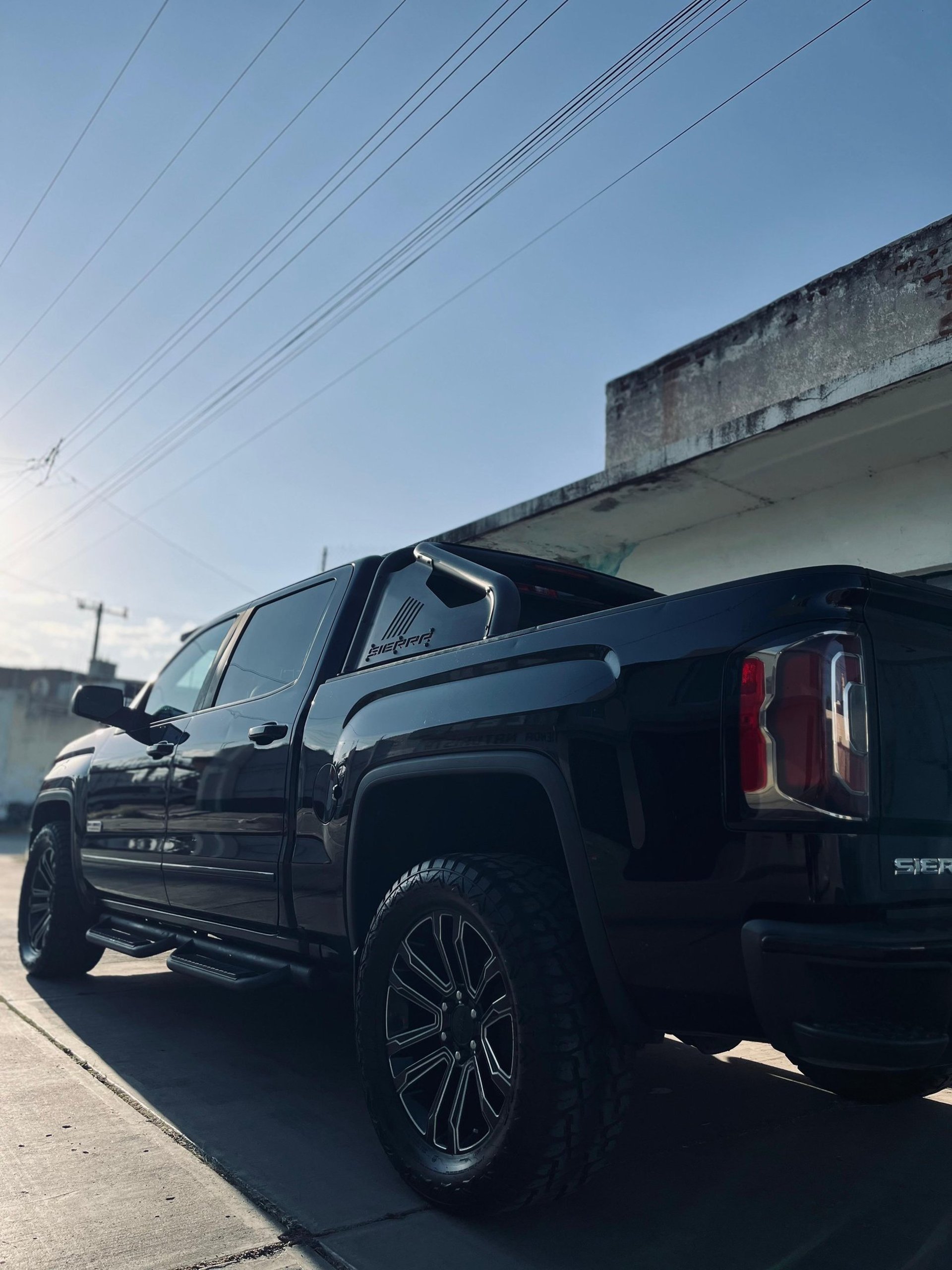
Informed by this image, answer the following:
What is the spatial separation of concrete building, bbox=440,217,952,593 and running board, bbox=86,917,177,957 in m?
4.43

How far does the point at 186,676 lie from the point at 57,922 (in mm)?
1608

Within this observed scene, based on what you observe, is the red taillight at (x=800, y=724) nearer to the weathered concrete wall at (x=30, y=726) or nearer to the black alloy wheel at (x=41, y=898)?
the black alloy wheel at (x=41, y=898)

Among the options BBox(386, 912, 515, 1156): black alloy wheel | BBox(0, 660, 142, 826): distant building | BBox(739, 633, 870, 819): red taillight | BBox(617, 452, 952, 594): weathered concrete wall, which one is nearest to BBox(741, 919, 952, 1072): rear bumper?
BBox(739, 633, 870, 819): red taillight

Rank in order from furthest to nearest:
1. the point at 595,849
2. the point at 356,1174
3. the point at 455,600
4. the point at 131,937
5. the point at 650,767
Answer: the point at 131,937 → the point at 455,600 → the point at 356,1174 → the point at 595,849 → the point at 650,767

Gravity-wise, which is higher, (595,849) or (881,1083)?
(595,849)

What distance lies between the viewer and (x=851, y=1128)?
338 cm

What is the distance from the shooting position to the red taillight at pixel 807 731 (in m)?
2.04

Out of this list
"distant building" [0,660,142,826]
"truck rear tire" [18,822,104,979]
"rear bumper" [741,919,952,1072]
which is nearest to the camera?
"rear bumper" [741,919,952,1072]

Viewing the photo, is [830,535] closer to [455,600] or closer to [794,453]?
[794,453]

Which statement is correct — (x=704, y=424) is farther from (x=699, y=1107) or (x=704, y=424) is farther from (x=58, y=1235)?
(x=58, y=1235)

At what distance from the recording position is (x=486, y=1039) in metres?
2.57

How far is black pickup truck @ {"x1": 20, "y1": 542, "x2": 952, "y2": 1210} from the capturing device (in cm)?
202

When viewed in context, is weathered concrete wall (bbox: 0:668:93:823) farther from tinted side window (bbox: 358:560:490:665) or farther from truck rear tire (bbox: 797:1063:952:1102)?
truck rear tire (bbox: 797:1063:952:1102)

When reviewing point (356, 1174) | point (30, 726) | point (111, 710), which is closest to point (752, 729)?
point (356, 1174)
